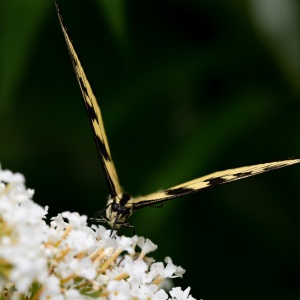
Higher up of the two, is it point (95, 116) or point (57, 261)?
point (95, 116)

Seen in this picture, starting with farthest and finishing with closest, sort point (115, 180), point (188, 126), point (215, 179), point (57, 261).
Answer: point (188, 126)
point (115, 180)
point (215, 179)
point (57, 261)

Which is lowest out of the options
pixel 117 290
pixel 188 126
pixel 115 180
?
pixel 117 290

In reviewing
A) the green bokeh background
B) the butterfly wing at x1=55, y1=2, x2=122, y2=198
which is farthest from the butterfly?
the green bokeh background

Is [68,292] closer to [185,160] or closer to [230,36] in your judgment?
[185,160]

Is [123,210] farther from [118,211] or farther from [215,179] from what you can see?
[215,179]

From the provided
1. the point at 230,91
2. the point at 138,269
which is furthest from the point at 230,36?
the point at 138,269

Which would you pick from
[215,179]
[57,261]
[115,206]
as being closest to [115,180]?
[115,206]
